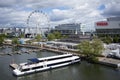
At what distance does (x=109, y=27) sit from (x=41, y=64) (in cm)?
4123

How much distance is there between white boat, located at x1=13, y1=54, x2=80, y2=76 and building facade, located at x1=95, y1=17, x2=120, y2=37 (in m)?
34.5

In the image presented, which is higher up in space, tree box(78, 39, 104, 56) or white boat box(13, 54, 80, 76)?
tree box(78, 39, 104, 56)

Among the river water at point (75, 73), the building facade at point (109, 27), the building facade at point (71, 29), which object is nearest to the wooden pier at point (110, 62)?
the river water at point (75, 73)

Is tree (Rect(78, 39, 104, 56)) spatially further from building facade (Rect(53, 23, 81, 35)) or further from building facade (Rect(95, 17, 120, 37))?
building facade (Rect(53, 23, 81, 35))

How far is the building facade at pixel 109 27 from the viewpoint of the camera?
2319 inches

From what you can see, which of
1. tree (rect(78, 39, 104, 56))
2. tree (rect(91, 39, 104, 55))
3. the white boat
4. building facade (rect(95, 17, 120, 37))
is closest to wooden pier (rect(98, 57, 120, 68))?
tree (rect(91, 39, 104, 55))

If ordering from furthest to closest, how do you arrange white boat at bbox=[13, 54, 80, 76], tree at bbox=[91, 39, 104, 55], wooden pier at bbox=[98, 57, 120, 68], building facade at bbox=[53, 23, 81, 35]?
1. building facade at bbox=[53, 23, 81, 35]
2. tree at bbox=[91, 39, 104, 55]
3. wooden pier at bbox=[98, 57, 120, 68]
4. white boat at bbox=[13, 54, 80, 76]

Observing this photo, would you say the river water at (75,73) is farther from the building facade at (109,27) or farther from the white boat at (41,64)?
the building facade at (109,27)

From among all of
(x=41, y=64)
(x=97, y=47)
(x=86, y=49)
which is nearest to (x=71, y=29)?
(x=86, y=49)

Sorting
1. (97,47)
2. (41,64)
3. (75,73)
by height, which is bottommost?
(75,73)

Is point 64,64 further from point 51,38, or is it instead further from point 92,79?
point 51,38

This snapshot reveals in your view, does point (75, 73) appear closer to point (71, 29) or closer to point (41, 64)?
point (41, 64)

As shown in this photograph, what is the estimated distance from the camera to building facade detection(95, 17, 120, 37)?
5890cm

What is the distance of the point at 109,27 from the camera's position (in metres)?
60.7
